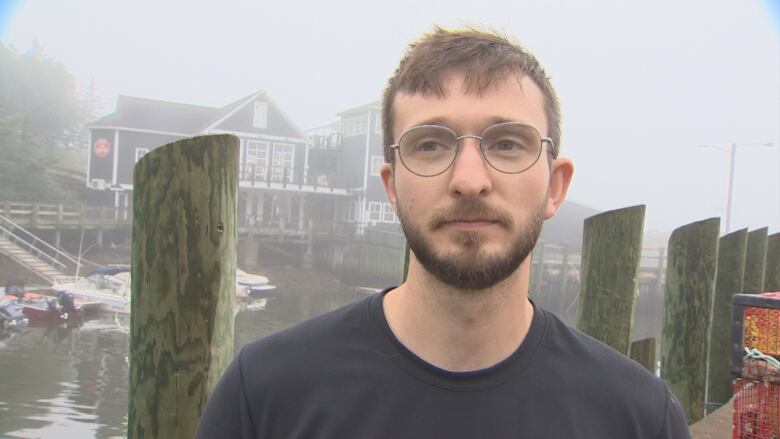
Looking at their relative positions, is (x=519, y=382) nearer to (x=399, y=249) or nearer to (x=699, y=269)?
(x=699, y=269)

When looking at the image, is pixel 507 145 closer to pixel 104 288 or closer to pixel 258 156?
pixel 104 288

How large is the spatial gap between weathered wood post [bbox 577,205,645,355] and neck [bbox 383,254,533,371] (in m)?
1.60

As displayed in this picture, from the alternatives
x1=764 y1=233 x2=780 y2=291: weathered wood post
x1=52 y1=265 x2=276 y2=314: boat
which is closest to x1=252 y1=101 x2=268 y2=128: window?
x1=52 y1=265 x2=276 y2=314: boat

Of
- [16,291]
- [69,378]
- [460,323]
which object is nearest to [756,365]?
[460,323]

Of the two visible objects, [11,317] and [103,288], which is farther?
[103,288]

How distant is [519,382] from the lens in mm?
1329

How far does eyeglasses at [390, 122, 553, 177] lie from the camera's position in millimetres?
1354

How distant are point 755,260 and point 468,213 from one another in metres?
6.34

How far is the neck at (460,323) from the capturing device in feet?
4.44

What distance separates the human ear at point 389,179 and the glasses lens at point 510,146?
0.23 metres

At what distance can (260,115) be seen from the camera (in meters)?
44.4

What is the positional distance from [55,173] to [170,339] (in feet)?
149

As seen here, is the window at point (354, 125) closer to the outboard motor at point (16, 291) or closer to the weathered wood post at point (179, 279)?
the outboard motor at point (16, 291)

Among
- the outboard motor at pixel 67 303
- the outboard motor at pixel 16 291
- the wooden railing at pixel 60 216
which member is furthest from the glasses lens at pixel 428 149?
the wooden railing at pixel 60 216
